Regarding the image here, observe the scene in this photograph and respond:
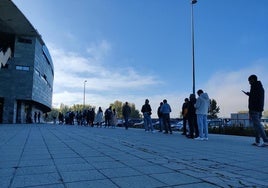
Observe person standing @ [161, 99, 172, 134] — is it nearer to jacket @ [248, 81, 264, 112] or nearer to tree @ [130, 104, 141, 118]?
jacket @ [248, 81, 264, 112]

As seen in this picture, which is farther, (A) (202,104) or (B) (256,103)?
(A) (202,104)

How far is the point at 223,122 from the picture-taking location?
831 inches

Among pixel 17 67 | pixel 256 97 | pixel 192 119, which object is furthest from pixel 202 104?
pixel 17 67

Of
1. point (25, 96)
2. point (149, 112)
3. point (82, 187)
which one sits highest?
point (25, 96)

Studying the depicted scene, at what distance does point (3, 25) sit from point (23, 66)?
20.9 feet

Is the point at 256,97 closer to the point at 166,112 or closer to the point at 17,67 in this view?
the point at 166,112

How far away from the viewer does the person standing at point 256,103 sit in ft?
28.1

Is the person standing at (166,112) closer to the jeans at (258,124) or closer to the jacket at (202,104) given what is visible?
the jacket at (202,104)

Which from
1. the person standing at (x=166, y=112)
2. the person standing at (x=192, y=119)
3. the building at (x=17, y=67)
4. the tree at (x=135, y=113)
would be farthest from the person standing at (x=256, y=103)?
the tree at (x=135, y=113)

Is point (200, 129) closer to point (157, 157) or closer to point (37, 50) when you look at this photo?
point (157, 157)

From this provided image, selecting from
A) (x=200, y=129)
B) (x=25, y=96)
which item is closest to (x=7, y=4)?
(x=25, y=96)

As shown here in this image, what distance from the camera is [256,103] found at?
8.62 meters

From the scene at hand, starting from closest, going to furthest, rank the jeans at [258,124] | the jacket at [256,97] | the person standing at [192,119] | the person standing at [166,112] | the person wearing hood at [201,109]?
the jeans at [258,124] → the jacket at [256,97] → the person wearing hood at [201,109] → the person standing at [192,119] → the person standing at [166,112]

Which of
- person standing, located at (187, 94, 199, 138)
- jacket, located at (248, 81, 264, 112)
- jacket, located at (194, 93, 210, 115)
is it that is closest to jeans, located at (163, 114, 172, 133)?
person standing, located at (187, 94, 199, 138)
